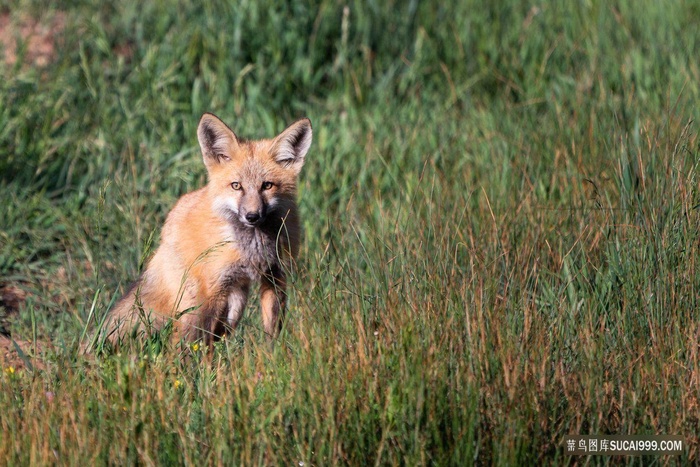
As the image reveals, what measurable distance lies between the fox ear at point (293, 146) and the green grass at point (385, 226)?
1.40 ft

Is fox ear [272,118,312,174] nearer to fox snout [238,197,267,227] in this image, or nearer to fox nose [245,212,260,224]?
fox snout [238,197,267,227]

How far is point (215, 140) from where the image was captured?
4.84 metres

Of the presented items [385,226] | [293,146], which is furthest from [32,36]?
[385,226]

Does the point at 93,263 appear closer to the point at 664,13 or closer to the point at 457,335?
the point at 457,335

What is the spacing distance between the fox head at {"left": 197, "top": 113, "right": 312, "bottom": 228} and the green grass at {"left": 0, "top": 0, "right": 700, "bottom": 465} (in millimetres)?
398

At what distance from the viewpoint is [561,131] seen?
6207mm

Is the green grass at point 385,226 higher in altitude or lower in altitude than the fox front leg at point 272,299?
higher

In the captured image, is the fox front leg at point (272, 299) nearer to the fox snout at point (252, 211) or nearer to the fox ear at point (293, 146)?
the fox snout at point (252, 211)

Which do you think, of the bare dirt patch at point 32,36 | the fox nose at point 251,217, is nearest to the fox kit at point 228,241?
the fox nose at point 251,217

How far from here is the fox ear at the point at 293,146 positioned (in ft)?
15.9

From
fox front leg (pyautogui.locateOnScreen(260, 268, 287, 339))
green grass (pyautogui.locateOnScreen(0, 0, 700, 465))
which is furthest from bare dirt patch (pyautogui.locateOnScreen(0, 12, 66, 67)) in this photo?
fox front leg (pyautogui.locateOnScreen(260, 268, 287, 339))

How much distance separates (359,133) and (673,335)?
3.72m

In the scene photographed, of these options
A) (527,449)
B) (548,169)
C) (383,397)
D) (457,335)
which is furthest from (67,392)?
(548,169)

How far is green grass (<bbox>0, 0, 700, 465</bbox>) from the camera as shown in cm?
335
